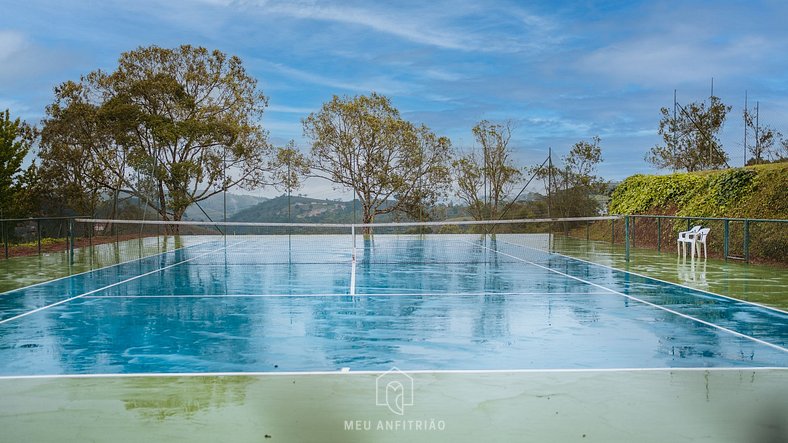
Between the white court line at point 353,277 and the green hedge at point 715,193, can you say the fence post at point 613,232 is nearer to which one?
the green hedge at point 715,193

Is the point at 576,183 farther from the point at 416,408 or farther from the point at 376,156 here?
the point at 416,408

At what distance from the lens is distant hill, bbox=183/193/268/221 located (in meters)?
29.6

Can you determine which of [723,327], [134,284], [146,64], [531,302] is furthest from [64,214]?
[723,327]

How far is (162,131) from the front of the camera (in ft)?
101

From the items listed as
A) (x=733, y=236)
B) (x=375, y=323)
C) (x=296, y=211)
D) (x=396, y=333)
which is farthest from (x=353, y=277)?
(x=296, y=211)

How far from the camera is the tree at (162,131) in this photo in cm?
3053

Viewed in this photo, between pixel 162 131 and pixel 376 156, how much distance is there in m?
9.10

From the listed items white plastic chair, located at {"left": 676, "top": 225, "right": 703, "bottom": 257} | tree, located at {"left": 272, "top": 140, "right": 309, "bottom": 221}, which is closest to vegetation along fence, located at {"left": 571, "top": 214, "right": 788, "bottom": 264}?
white plastic chair, located at {"left": 676, "top": 225, "right": 703, "bottom": 257}

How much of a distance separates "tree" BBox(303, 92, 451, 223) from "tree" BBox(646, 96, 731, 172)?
948cm

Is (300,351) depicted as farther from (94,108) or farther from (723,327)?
(94,108)

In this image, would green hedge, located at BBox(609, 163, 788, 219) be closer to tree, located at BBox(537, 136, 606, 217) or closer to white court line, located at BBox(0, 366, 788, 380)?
tree, located at BBox(537, 136, 606, 217)

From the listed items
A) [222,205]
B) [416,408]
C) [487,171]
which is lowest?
[416,408]

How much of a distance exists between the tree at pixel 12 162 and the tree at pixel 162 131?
0.89 m

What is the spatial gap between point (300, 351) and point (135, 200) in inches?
1020
